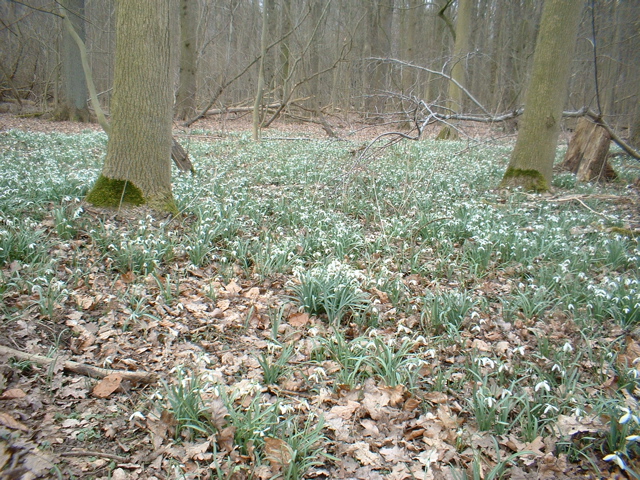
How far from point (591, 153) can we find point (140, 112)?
1004cm

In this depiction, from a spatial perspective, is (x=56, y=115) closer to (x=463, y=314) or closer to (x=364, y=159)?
(x=364, y=159)

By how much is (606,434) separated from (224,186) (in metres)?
6.66

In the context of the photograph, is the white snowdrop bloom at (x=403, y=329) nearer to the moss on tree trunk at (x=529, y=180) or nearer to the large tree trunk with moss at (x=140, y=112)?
the large tree trunk with moss at (x=140, y=112)

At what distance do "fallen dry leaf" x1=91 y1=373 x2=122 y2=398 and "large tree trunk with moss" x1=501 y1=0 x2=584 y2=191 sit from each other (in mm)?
8052

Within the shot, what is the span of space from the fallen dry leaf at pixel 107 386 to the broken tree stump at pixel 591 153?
415 inches

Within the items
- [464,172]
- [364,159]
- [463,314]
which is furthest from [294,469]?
[464,172]

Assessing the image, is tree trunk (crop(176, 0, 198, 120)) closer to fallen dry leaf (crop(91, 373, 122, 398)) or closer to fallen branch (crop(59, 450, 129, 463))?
fallen dry leaf (crop(91, 373, 122, 398))

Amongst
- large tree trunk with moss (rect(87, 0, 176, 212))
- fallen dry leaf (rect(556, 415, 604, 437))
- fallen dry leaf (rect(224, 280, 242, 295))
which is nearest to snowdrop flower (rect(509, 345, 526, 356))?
fallen dry leaf (rect(556, 415, 604, 437))

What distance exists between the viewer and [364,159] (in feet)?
24.8

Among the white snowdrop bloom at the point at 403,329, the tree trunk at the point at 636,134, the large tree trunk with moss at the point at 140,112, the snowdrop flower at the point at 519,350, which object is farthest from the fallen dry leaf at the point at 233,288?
the tree trunk at the point at 636,134

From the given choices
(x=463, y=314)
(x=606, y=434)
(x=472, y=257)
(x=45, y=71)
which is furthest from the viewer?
(x=45, y=71)

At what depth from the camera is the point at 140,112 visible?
5781 millimetres

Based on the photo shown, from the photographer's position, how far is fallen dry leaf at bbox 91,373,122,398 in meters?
2.92

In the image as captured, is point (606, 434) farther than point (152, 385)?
No
